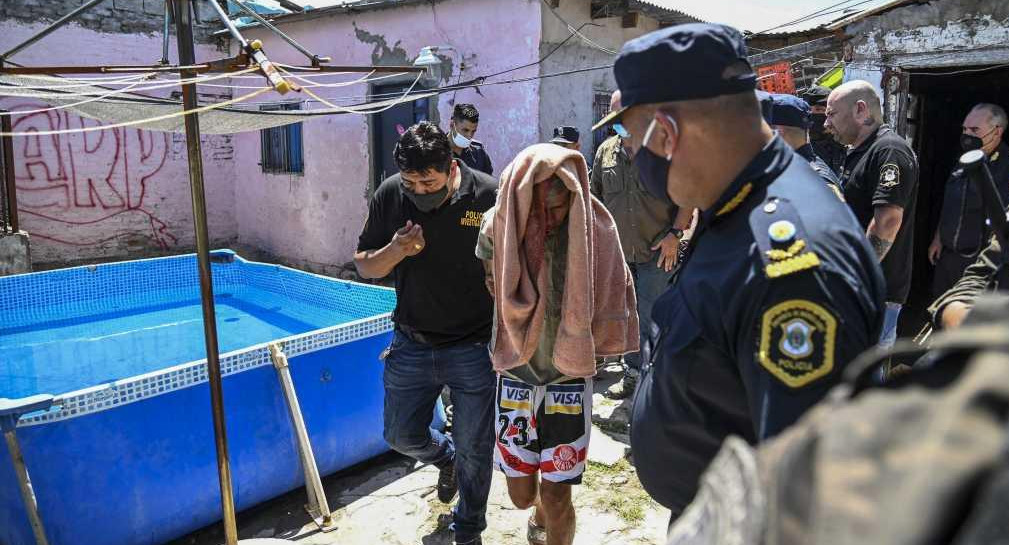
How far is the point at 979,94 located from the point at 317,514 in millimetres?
8752

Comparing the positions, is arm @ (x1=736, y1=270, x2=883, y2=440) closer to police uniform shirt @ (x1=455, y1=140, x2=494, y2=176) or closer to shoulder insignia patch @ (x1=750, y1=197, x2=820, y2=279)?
shoulder insignia patch @ (x1=750, y1=197, x2=820, y2=279)

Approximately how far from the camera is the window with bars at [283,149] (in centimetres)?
1069

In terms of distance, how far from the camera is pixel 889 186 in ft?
12.1

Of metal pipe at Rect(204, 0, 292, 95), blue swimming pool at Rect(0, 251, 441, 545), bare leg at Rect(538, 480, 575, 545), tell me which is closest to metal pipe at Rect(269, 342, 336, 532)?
blue swimming pool at Rect(0, 251, 441, 545)

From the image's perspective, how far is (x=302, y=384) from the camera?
3.93 metres

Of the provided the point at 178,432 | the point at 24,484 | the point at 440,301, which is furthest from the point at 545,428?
the point at 24,484

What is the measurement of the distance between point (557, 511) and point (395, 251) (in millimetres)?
1289

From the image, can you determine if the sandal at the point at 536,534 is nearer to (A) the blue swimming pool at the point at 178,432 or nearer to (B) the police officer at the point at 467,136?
(A) the blue swimming pool at the point at 178,432

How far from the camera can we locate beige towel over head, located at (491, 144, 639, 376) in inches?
103

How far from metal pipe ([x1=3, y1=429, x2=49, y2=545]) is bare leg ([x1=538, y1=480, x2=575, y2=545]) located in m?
2.12

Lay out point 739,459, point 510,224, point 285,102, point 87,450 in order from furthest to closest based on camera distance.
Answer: point 285,102
point 87,450
point 510,224
point 739,459

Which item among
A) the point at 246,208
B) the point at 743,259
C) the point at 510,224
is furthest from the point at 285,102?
the point at 743,259

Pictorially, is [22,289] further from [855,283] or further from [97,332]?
[855,283]

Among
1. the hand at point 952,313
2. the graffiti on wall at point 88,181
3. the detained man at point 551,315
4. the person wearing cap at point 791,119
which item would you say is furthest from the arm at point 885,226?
the graffiti on wall at point 88,181
